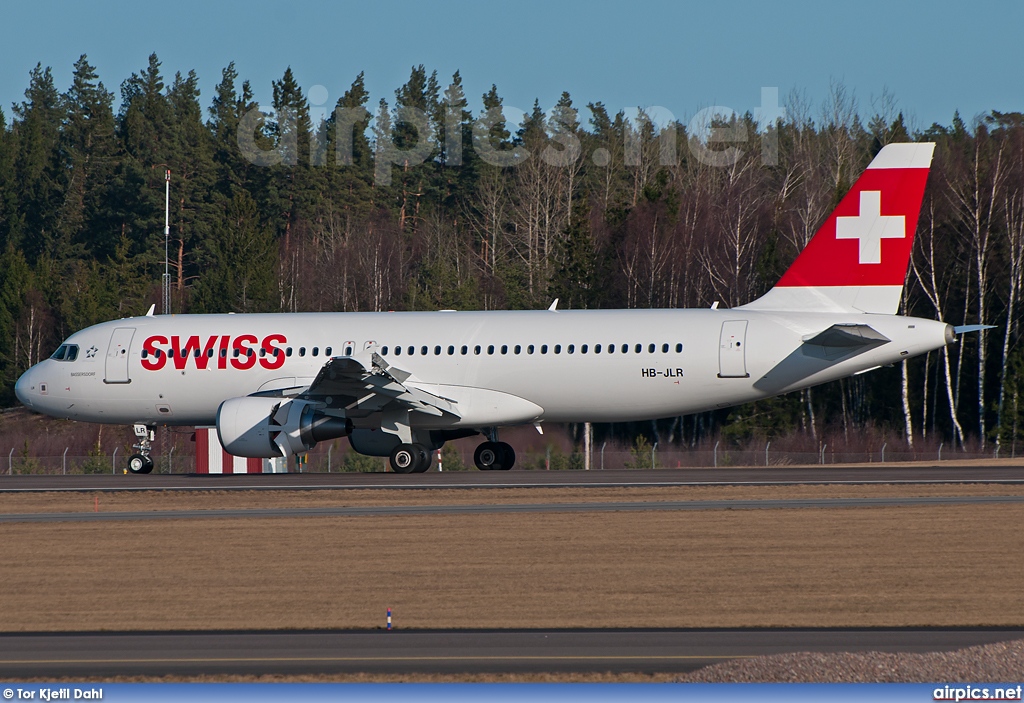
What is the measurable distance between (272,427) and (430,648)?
18129 millimetres

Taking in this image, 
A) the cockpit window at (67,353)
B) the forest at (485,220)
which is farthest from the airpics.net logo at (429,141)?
the cockpit window at (67,353)

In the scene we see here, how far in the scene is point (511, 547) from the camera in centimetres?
A: 1838

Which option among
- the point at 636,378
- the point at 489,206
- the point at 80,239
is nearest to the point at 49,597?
the point at 636,378

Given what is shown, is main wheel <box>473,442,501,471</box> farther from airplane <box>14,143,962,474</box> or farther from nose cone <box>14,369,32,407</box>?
nose cone <box>14,369,32,407</box>

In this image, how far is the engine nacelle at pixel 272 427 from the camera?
29.8m

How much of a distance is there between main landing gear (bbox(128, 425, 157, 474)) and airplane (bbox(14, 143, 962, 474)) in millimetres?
1505

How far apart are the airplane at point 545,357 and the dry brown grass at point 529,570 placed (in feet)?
26.3

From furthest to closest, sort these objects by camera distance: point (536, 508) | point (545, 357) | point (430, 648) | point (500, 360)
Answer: point (500, 360)
point (545, 357)
point (536, 508)
point (430, 648)

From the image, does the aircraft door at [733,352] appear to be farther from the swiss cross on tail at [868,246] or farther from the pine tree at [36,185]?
the pine tree at [36,185]

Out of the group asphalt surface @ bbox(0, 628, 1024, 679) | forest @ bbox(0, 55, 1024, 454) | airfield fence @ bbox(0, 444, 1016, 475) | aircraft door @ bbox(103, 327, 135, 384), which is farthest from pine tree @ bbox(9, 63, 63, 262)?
asphalt surface @ bbox(0, 628, 1024, 679)

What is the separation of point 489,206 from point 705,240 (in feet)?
100.0

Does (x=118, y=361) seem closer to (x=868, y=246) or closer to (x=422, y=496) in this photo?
(x=422, y=496)

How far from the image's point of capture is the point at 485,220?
307 ft

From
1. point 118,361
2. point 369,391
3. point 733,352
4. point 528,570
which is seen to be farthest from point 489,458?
point 528,570
